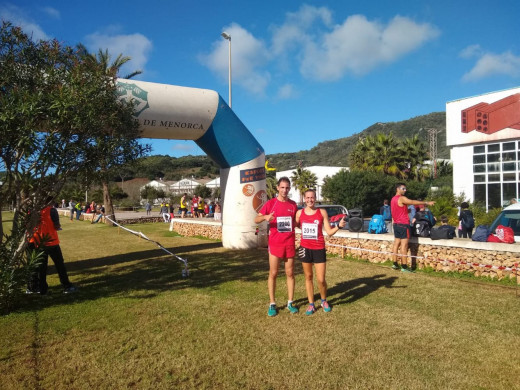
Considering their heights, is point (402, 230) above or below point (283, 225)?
below

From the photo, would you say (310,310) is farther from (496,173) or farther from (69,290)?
(496,173)

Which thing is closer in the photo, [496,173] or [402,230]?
[402,230]

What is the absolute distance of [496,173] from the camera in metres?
22.6

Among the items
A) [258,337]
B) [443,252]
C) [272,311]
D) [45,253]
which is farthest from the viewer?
[443,252]

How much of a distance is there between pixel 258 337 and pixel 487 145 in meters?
23.9

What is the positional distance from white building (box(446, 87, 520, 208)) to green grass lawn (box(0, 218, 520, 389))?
61.3 feet

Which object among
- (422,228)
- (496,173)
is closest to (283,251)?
(422,228)

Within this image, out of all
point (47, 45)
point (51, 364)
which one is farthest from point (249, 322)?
point (47, 45)

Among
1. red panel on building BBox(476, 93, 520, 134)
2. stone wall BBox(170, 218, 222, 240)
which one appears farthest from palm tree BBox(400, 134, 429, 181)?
stone wall BBox(170, 218, 222, 240)

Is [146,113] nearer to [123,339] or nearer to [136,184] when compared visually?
[123,339]

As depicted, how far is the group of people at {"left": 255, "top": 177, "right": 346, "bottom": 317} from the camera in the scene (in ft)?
17.3

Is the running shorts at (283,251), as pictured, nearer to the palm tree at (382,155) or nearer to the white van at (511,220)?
the white van at (511,220)

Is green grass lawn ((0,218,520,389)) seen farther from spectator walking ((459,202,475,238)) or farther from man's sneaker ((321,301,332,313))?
spectator walking ((459,202,475,238))

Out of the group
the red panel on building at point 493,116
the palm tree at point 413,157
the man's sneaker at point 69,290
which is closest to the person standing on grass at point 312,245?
the man's sneaker at point 69,290
